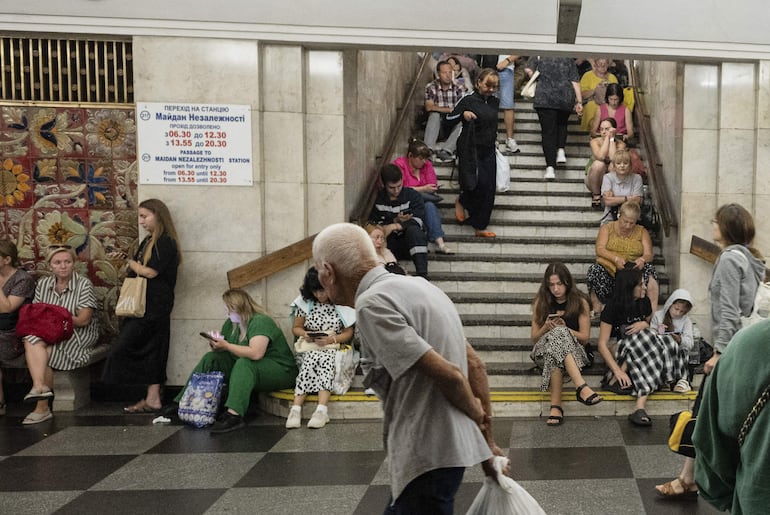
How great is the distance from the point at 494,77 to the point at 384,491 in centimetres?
572

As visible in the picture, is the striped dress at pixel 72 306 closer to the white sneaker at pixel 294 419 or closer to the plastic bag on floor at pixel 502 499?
the white sneaker at pixel 294 419

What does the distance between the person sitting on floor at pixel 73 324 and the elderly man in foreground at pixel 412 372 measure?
5.09m

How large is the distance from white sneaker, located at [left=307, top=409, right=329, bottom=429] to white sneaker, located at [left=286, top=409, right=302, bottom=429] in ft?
0.28

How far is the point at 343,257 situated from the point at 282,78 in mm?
5075

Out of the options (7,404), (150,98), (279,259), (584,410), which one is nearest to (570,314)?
(584,410)

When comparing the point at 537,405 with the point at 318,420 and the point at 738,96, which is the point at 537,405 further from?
the point at 738,96

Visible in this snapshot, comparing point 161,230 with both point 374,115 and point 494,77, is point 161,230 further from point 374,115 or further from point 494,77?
point 494,77

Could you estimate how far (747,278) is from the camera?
4992mm

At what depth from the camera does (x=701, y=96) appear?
771cm

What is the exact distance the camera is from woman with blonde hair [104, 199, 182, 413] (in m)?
7.06

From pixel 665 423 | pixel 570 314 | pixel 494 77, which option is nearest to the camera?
pixel 665 423

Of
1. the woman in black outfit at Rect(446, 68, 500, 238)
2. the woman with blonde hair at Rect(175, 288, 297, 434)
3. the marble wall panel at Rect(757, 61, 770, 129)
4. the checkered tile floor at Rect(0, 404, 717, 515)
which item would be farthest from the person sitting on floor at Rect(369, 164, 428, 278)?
the marble wall panel at Rect(757, 61, 770, 129)

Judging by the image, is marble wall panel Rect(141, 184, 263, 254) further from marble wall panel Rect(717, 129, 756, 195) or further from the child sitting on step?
marble wall panel Rect(717, 129, 756, 195)

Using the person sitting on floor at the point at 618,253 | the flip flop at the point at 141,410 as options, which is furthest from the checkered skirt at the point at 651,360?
the flip flop at the point at 141,410
